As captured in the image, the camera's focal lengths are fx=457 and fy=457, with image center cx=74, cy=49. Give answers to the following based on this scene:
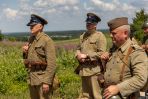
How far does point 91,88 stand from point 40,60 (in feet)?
5.83

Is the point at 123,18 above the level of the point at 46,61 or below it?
above

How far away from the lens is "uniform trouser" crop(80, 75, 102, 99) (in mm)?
8773

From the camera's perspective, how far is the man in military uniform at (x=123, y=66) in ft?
15.9

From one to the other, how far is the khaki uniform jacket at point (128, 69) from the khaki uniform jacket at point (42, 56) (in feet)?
6.81

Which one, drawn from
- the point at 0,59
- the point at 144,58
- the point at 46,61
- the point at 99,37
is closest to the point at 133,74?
the point at 144,58

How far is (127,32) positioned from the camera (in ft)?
16.5

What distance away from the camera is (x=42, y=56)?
24.6 ft

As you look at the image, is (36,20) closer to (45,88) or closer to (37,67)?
(37,67)

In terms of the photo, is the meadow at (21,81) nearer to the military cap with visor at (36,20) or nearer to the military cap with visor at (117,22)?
the military cap with visor at (36,20)

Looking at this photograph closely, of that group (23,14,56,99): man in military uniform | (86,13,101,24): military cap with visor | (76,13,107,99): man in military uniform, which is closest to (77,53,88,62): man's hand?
(76,13,107,99): man in military uniform

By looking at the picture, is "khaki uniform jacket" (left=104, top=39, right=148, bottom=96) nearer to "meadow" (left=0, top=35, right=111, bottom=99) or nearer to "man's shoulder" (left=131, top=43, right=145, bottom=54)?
"man's shoulder" (left=131, top=43, right=145, bottom=54)

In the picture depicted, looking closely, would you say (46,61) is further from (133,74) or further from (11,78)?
(11,78)

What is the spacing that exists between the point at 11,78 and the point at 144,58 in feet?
29.7

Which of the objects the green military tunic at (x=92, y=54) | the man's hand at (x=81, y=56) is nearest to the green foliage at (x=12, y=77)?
the green military tunic at (x=92, y=54)
